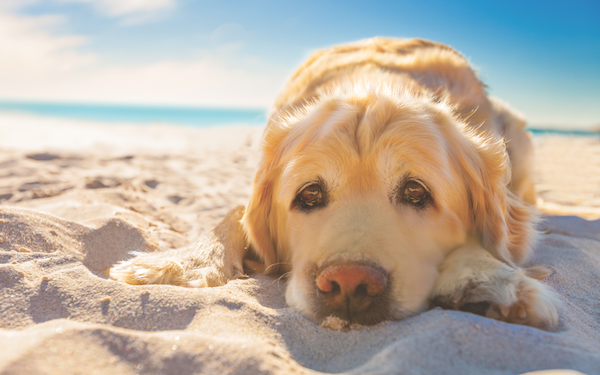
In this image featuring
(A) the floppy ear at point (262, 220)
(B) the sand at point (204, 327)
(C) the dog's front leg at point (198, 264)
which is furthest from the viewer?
(A) the floppy ear at point (262, 220)

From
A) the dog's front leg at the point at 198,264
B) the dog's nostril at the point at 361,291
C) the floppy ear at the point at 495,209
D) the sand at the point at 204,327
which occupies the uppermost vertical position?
the floppy ear at the point at 495,209

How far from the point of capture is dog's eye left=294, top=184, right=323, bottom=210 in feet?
7.61

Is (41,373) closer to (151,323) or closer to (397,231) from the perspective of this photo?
(151,323)

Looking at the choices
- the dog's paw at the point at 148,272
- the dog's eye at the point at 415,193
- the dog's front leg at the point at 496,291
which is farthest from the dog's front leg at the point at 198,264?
the dog's front leg at the point at 496,291

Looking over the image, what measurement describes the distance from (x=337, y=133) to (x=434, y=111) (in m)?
0.68

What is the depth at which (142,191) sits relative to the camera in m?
5.05

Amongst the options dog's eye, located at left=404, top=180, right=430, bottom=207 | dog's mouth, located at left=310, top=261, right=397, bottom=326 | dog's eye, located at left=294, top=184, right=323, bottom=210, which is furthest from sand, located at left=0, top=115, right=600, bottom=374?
dog's eye, located at left=404, top=180, right=430, bottom=207

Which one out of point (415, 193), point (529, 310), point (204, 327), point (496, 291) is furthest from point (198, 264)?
point (529, 310)

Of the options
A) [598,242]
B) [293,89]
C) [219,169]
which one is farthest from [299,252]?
[219,169]

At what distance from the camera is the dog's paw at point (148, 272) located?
2.27 meters

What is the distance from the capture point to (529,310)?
1727mm

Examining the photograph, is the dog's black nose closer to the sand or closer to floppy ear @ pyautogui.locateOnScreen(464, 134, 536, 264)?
the sand

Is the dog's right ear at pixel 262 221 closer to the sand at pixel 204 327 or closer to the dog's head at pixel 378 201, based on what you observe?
the dog's head at pixel 378 201

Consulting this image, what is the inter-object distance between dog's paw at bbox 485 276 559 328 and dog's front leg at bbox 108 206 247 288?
5.00ft
